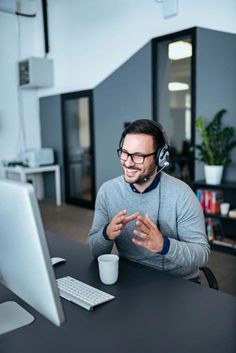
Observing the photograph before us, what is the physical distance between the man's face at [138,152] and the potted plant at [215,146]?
228 cm

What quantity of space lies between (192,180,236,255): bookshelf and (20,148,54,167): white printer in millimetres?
2974

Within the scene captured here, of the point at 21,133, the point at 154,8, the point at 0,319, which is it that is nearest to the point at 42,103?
the point at 21,133

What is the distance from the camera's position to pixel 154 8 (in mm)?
4355

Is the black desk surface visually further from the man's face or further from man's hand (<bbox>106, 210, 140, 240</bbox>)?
the man's face

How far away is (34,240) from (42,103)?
6090 mm

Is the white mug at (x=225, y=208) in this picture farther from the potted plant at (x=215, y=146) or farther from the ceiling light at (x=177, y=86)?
the ceiling light at (x=177, y=86)

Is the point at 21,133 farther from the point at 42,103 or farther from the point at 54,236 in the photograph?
the point at 54,236

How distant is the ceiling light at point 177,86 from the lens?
429 centimetres

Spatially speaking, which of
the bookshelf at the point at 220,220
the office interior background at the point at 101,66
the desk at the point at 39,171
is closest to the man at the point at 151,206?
the office interior background at the point at 101,66

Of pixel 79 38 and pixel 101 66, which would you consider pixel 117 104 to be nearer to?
pixel 101 66

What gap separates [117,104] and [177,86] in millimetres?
1027

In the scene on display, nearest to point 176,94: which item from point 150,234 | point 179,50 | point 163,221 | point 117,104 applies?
point 179,50

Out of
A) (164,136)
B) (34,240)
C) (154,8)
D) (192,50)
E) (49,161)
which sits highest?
(154,8)

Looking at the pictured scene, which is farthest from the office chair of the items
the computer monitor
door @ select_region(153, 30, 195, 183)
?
door @ select_region(153, 30, 195, 183)
